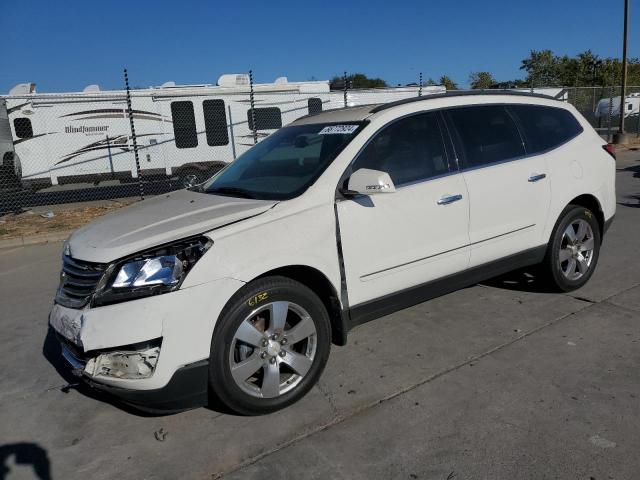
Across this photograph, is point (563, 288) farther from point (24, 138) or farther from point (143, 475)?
point (24, 138)

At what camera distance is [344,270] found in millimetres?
3221

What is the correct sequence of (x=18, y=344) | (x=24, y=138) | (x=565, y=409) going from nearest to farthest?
(x=565, y=409) → (x=18, y=344) → (x=24, y=138)

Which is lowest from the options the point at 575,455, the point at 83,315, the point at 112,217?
the point at 575,455

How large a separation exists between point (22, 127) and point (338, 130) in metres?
11.6

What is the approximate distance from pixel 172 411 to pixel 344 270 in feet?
4.17

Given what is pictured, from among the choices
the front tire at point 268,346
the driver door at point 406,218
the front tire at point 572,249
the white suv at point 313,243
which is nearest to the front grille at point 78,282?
the white suv at point 313,243

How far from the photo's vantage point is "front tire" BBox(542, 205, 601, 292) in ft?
14.7

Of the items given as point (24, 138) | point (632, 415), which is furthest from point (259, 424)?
point (24, 138)

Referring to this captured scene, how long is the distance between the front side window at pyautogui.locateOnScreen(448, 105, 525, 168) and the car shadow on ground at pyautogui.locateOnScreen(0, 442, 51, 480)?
3254 millimetres

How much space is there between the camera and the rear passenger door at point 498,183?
12.7ft

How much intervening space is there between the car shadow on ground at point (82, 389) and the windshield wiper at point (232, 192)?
1308 mm

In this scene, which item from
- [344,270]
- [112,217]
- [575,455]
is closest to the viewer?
[575,455]

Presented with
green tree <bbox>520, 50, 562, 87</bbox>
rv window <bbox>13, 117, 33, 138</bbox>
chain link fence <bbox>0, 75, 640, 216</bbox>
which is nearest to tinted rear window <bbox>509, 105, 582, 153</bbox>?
chain link fence <bbox>0, 75, 640, 216</bbox>

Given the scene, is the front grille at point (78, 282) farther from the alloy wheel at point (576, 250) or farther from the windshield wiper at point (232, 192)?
the alloy wheel at point (576, 250)
